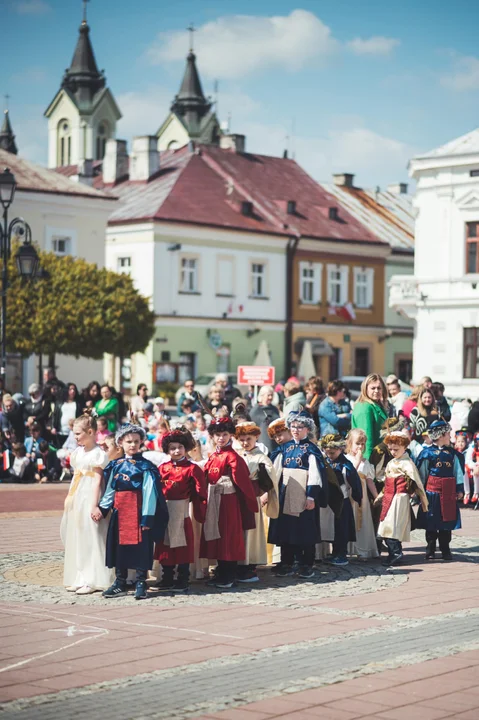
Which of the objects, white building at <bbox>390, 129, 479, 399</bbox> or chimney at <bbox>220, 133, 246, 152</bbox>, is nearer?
white building at <bbox>390, 129, 479, 399</bbox>

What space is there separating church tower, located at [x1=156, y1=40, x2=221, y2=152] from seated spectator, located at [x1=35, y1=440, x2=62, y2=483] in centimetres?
6283

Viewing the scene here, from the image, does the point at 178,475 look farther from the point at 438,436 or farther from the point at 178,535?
the point at 438,436

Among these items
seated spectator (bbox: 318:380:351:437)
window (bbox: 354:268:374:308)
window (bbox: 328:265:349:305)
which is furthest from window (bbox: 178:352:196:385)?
seated spectator (bbox: 318:380:351:437)

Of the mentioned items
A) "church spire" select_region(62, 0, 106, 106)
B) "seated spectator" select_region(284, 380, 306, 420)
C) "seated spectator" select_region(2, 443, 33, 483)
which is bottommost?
"seated spectator" select_region(2, 443, 33, 483)

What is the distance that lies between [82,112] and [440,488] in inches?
2884

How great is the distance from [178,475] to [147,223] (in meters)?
39.5

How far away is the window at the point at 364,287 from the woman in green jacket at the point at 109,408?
1487 inches

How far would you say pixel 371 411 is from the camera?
44.6ft

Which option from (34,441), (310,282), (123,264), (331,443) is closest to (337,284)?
(310,282)

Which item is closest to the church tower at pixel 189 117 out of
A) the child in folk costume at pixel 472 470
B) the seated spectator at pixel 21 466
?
the seated spectator at pixel 21 466

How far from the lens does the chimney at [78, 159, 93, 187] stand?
58375mm

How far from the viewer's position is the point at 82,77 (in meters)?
85.1

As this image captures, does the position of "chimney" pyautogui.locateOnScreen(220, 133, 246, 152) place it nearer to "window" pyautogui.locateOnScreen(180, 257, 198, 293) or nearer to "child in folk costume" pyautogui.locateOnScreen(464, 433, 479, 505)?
"window" pyautogui.locateOnScreen(180, 257, 198, 293)

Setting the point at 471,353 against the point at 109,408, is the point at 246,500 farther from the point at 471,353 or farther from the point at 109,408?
the point at 471,353
